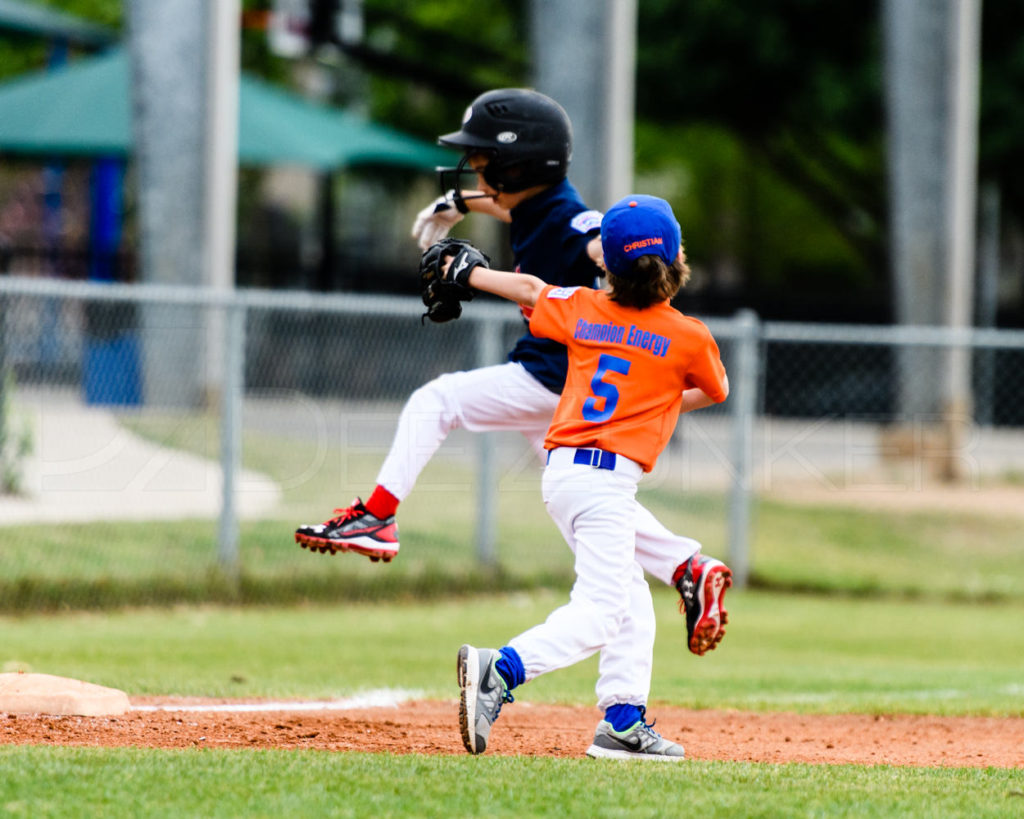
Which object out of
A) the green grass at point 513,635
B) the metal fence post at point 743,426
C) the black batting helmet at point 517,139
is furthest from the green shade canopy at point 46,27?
the black batting helmet at point 517,139

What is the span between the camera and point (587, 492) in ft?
15.9

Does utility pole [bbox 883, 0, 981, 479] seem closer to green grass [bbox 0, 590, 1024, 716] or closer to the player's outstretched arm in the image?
green grass [bbox 0, 590, 1024, 716]

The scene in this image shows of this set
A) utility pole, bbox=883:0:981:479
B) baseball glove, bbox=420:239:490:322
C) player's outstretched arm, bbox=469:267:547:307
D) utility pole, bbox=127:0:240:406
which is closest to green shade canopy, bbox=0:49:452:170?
utility pole, bbox=127:0:240:406

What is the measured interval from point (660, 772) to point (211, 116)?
382 inches

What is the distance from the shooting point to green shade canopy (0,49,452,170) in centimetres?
1948

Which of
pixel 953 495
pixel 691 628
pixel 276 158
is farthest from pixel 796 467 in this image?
pixel 691 628

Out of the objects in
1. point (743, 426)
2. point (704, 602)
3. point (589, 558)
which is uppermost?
point (743, 426)

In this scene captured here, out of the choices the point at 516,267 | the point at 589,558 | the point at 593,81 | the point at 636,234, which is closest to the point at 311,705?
the point at 589,558

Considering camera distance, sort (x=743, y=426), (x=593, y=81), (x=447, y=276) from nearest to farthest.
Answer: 1. (x=447, y=276)
2. (x=743, y=426)
3. (x=593, y=81)

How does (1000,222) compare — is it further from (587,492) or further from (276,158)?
(587,492)

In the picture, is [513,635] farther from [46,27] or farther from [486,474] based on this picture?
[46,27]

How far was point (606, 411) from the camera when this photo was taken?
4852mm

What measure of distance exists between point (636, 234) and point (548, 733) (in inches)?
82.0

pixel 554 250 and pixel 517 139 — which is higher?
pixel 517 139
